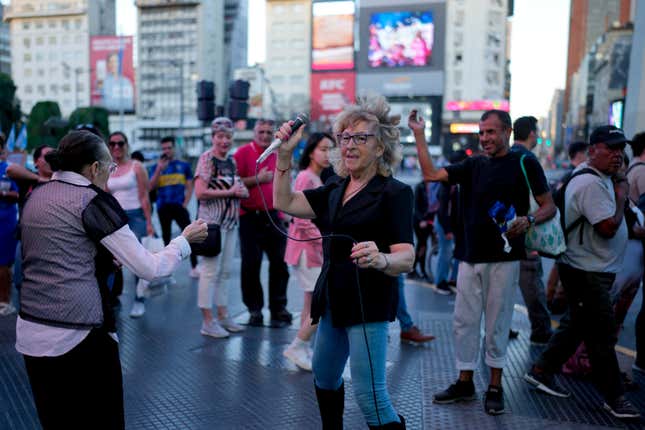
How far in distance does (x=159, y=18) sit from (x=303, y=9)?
30.3 meters

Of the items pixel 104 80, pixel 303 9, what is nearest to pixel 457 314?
pixel 104 80

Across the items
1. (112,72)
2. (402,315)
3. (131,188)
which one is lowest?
(402,315)

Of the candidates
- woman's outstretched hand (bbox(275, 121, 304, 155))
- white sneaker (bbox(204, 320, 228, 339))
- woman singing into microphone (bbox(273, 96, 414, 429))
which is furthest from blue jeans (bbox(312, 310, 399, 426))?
white sneaker (bbox(204, 320, 228, 339))

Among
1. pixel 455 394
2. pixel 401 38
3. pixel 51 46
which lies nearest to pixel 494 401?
pixel 455 394

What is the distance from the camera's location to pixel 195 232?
2.72m

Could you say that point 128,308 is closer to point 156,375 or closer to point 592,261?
point 156,375

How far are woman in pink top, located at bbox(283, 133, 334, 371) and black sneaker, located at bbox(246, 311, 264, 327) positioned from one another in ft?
3.36

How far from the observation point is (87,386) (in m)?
2.47

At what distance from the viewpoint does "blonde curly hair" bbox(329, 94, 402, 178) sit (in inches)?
111

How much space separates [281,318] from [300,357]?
4.64 ft

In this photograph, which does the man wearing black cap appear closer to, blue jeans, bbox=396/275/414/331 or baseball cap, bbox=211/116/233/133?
blue jeans, bbox=396/275/414/331

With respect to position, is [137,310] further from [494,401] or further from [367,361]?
[367,361]

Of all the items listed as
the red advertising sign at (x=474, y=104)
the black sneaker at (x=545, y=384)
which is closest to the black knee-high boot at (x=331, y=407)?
the black sneaker at (x=545, y=384)

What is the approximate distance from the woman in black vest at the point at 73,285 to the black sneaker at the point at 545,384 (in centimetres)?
299
